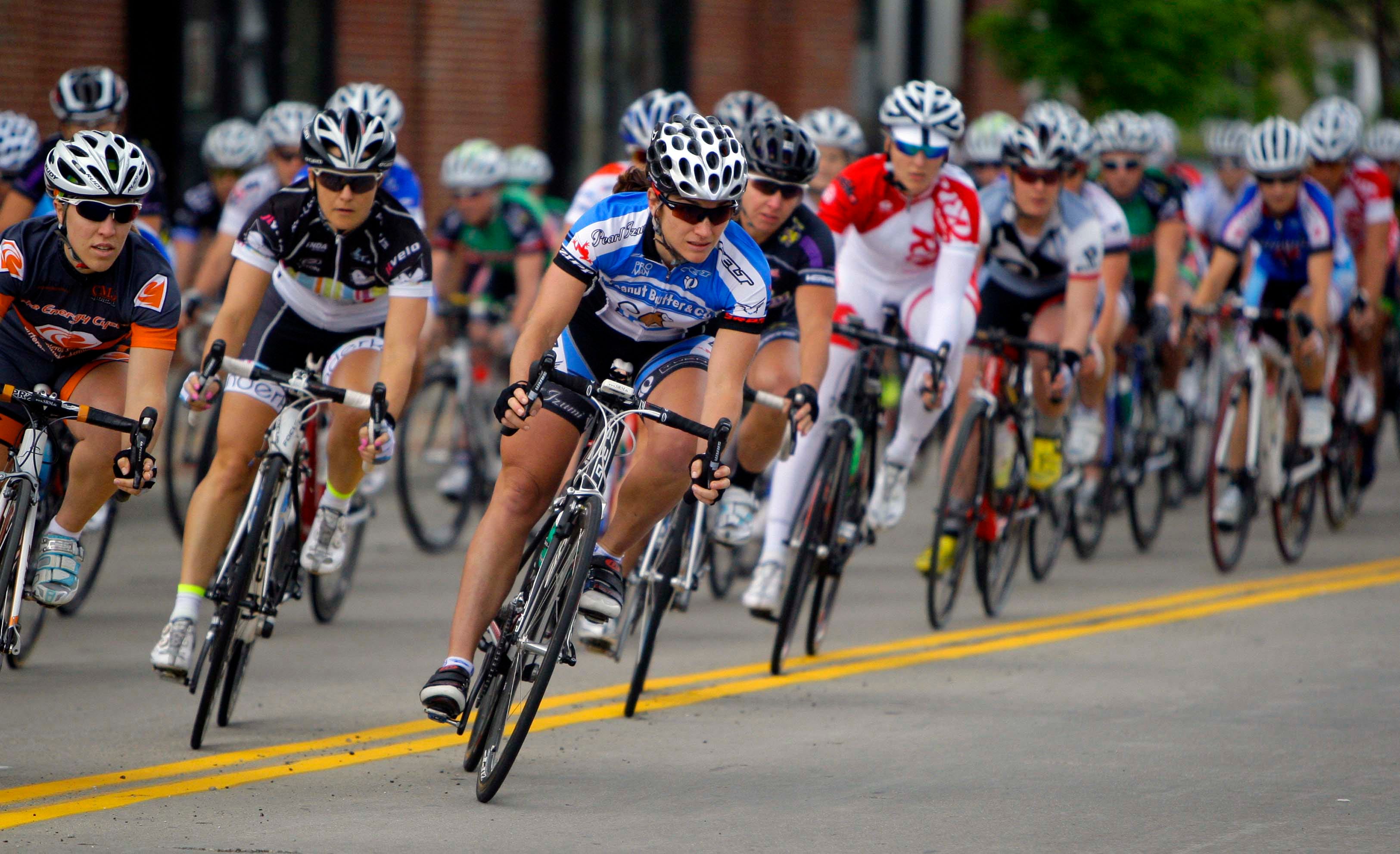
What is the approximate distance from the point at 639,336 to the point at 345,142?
1.29 metres

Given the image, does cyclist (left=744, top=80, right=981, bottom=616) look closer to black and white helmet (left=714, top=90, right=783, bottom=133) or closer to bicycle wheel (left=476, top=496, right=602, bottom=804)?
black and white helmet (left=714, top=90, right=783, bottom=133)

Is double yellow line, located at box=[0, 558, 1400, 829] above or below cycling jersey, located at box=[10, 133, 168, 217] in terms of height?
below

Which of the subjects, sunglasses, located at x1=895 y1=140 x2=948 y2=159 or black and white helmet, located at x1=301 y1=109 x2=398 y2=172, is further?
sunglasses, located at x1=895 y1=140 x2=948 y2=159

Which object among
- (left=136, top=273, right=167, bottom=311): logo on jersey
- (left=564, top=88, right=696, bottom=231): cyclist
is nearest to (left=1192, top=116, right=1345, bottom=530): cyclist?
(left=564, top=88, right=696, bottom=231): cyclist

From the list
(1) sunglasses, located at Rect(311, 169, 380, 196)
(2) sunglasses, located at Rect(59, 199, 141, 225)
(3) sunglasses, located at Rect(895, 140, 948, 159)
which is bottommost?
(2) sunglasses, located at Rect(59, 199, 141, 225)

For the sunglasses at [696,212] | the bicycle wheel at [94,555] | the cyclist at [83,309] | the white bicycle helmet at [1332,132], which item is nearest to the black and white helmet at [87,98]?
the bicycle wheel at [94,555]

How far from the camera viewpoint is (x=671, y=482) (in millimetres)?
6297

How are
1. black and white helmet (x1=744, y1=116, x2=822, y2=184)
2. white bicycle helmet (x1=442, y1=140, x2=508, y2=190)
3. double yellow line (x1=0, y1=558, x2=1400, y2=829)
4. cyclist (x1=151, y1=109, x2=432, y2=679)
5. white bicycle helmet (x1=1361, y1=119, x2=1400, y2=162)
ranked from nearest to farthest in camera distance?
double yellow line (x1=0, y1=558, x2=1400, y2=829), cyclist (x1=151, y1=109, x2=432, y2=679), black and white helmet (x1=744, y1=116, x2=822, y2=184), white bicycle helmet (x1=442, y1=140, x2=508, y2=190), white bicycle helmet (x1=1361, y1=119, x2=1400, y2=162)

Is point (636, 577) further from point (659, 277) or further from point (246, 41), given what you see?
point (246, 41)

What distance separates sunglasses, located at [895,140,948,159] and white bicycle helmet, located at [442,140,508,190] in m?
4.17

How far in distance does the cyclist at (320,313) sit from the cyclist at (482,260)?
3.68m

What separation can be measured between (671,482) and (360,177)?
5.38ft

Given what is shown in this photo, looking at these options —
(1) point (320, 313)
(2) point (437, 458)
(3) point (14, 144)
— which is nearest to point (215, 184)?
(2) point (437, 458)

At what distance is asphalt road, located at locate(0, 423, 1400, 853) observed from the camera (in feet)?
18.3
